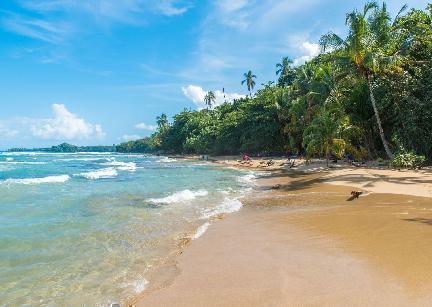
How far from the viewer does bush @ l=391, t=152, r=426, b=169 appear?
22875 mm

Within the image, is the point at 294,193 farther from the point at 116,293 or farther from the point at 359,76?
the point at 359,76

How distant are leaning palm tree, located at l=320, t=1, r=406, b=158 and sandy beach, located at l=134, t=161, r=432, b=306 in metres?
13.0

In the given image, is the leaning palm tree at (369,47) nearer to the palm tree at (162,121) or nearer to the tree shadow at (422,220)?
the tree shadow at (422,220)

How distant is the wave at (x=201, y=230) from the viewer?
35.7ft

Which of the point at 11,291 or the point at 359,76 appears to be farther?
the point at 359,76

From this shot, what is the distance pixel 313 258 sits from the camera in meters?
7.67

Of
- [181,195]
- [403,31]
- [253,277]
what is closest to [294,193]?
[181,195]

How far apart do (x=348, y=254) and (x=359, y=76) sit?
2342cm

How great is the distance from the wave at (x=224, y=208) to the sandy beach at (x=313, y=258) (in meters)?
0.84

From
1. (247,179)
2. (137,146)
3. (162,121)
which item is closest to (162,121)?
(162,121)

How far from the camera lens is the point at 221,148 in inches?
2783

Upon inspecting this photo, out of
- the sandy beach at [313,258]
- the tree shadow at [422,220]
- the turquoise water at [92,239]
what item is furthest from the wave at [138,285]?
the tree shadow at [422,220]

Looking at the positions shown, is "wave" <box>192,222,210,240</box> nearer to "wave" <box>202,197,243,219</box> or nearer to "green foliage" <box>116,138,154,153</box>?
"wave" <box>202,197,243,219</box>

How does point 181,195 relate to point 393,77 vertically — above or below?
below
